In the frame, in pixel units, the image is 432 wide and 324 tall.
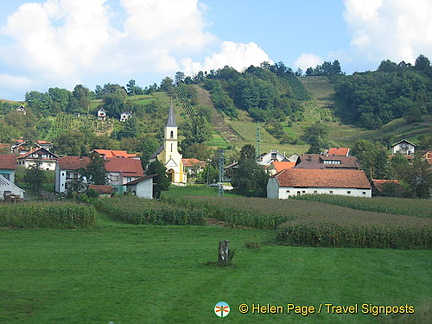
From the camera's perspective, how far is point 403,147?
3979 inches

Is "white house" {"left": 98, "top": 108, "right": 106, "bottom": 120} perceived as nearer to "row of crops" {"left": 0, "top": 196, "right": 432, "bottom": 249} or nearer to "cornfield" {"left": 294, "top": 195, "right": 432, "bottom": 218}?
"cornfield" {"left": 294, "top": 195, "right": 432, "bottom": 218}

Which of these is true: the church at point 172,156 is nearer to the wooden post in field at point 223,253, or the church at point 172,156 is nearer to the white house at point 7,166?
the white house at point 7,166

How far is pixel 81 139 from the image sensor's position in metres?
92.4

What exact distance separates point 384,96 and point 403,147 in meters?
52.5

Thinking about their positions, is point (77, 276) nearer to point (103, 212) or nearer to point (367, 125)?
point (103, 212)

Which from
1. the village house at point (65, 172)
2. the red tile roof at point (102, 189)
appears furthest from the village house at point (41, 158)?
the red tile roof at point (102, 189)

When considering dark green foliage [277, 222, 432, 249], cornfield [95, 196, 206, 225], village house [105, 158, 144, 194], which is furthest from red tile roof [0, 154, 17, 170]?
dark green foliage [277, 222, 432, 249]

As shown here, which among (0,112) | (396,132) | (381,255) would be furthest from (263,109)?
(381,255)

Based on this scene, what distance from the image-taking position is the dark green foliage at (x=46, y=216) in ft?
103

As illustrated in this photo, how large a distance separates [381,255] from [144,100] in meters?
129

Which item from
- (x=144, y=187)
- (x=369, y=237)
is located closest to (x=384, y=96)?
(x=144, y=187)

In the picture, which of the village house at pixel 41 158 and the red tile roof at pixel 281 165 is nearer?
the red tile roof at pixel 281 165

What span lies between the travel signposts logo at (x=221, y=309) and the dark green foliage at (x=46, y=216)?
69.7 ft

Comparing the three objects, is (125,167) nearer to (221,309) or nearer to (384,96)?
(221,309)
